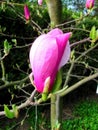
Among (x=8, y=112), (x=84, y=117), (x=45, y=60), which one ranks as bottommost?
(x=84, y=117)

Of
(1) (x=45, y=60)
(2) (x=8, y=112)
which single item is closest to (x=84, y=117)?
(2) (x=8, y=112)

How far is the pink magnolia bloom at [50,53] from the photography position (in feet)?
1.92

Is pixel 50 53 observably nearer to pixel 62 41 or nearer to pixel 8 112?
pixel 62 41

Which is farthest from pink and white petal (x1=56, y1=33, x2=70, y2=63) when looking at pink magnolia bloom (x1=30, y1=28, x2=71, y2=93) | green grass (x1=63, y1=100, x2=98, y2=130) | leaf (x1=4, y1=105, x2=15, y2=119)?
green grass (x1=63, y1=100, x2=98, y2=130)

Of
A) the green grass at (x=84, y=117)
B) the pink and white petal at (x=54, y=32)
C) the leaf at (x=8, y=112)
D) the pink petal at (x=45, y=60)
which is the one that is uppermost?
the pink and white petal at (x=54, y=32)

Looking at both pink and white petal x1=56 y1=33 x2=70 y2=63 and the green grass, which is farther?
the green grass

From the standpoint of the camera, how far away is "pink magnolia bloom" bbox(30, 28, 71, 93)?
0.59m

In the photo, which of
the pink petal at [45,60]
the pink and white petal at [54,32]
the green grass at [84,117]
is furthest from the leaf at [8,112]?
the green grass at [84,117]

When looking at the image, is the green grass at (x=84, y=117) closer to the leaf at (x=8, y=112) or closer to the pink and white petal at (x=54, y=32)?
the leaf at (x=8, y=112)

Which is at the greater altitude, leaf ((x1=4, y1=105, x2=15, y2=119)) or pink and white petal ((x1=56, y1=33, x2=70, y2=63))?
pink and white petal ((x1=56, y1=33, x2=70, y2=63))

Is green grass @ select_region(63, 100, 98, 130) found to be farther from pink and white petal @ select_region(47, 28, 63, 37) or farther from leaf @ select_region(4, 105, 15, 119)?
pink and white petal @ select_region(47, 28, 63, 37)

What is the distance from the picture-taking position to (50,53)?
597mm

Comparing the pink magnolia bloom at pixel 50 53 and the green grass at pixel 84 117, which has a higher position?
the pink magnolia bloom at pixel 50 53

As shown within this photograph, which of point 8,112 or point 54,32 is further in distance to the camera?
point 8,112
